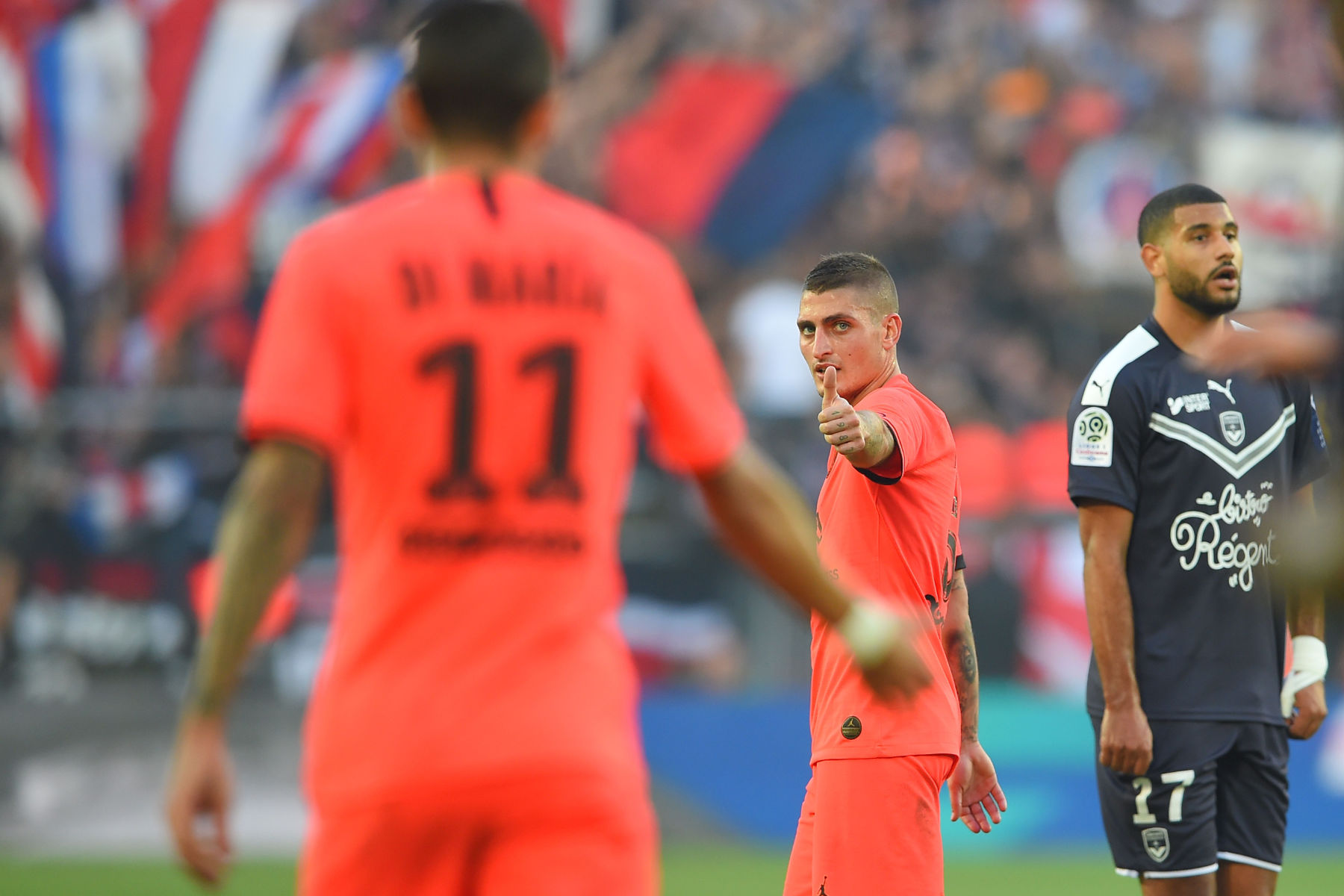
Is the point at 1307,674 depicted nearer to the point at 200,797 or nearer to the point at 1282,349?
the point at 1282,349

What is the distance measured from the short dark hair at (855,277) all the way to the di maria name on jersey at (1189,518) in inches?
31.8

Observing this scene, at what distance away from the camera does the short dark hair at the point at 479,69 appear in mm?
2986

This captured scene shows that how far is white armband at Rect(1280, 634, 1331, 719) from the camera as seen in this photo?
5.54 m

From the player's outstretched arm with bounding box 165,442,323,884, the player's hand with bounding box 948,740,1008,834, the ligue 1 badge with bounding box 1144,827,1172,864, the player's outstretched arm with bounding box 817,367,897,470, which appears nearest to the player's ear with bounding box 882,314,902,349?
the player's outstretched arm with bounding box 817,367,897,470

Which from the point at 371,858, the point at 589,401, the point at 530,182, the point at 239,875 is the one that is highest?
the point at 530,182

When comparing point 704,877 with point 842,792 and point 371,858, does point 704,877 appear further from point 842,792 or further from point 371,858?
point 371,858

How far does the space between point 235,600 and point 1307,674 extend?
3.89 metres

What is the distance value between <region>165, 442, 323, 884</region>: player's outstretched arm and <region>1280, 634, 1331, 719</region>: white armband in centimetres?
376

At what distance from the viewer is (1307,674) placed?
554cm

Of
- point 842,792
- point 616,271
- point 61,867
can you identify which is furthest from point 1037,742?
point 616,271

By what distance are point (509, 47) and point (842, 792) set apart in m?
2.51

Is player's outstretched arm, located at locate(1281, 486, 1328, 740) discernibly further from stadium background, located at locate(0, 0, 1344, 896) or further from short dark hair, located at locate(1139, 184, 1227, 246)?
stadium background, located at locate(0, 0, 1344, 896)

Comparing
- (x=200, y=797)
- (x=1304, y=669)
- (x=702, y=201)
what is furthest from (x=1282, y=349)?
(x=702, y=201)

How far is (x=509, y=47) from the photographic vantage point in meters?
2.99
